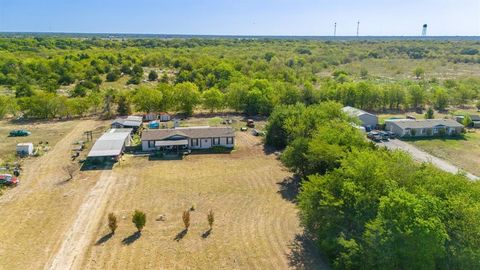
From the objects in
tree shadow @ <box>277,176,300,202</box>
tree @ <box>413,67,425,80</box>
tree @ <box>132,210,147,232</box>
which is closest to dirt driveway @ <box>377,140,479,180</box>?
tree shadow @ <box>277,176,300,202</box>

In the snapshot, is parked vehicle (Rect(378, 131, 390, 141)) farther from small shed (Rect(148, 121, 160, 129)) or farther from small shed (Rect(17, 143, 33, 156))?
small shed (Rect(17, 143, 33, 156))

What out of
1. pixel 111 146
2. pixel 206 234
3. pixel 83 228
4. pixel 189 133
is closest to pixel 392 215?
pixel 206 234

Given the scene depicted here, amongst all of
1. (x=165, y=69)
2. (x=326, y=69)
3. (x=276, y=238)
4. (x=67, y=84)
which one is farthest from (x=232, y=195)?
(x=326, y=69)

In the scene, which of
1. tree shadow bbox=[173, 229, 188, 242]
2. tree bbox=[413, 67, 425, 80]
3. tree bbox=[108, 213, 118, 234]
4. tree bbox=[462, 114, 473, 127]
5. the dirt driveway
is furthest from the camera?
tree bbox=[413, 67, 425, 80]

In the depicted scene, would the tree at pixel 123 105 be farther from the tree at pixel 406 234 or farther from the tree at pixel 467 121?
the tree at pixel 467 121

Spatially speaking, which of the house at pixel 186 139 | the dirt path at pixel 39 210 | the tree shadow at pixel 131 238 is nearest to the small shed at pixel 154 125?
the house at pixel 186 139
